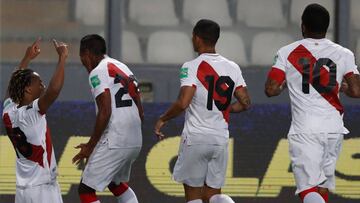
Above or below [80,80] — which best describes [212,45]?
above

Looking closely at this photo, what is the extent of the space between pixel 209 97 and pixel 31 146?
1.83 m

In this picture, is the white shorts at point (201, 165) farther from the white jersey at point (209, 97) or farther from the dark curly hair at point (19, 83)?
the dark curly hair at point (19, 83)

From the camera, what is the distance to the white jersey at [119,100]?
11.0 meters

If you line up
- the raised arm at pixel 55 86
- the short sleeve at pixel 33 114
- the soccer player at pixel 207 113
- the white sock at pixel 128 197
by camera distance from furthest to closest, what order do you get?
the white sock at pixel 128 197
the soccer player at pixel 207 113
the short sleeve at pixel 33 114
the raised arm at pixel 55 86

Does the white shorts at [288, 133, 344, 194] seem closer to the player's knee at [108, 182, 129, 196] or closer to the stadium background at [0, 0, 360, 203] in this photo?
the player's knee at [108, 182, 129, 196]

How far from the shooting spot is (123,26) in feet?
45.0

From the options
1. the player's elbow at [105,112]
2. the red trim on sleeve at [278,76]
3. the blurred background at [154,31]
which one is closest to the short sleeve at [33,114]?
the player's elbow at [105,112]

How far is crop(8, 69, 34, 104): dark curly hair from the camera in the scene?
376 inches

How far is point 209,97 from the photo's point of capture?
10.8 meters

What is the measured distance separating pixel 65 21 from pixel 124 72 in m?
2.68

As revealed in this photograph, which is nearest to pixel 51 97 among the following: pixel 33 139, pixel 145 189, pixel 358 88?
pixel 33 139

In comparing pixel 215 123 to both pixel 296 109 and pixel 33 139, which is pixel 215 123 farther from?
pixel 33 139

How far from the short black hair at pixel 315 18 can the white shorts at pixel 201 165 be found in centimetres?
149

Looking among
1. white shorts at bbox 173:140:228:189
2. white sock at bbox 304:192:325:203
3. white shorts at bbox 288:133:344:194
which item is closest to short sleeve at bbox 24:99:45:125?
white shorts at bbox 173:140:228:189
